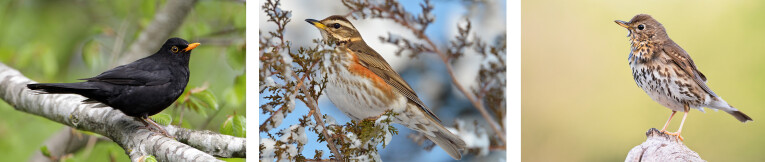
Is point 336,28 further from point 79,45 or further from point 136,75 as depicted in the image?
point 79,45

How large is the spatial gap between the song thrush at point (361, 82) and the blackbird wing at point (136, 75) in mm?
608

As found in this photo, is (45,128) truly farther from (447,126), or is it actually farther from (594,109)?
(594,109)

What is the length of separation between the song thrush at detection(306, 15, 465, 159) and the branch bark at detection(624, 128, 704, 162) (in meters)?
0.91

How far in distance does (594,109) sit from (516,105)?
34 centimetres

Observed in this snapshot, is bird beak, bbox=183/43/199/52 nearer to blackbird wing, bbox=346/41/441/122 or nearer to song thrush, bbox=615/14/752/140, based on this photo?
blackbird wing, bbox=346/41/441/122

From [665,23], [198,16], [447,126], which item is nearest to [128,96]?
[198,16]

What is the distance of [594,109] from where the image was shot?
2.89 metres

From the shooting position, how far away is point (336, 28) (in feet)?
8.30

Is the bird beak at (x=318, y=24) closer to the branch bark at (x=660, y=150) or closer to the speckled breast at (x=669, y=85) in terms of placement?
the speckled breast at (x=669, y=85)

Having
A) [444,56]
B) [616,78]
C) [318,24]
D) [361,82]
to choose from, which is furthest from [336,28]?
[616,78]

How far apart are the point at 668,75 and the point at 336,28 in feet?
4.46

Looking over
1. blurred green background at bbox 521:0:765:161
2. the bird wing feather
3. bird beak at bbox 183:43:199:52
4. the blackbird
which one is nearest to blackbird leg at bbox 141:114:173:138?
the blackbird

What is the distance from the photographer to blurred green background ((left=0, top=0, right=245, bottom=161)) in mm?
2098

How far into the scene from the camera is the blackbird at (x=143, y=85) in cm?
209
